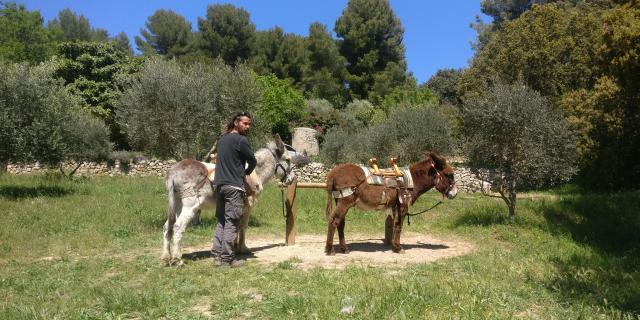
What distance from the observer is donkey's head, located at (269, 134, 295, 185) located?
947cm

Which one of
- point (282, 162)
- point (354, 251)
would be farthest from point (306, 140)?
point (354, 251)

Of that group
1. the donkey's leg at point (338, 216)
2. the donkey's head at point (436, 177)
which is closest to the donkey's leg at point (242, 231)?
the donkey's leg at point (338, 216)

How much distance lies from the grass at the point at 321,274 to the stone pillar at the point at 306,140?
70.1 feet

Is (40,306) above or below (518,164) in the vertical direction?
below

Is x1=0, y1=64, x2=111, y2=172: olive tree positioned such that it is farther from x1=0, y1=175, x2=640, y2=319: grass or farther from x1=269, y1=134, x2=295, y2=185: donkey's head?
x1=269, y1=134, x2=295, y2=185: donkey's head

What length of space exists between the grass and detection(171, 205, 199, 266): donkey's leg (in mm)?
305

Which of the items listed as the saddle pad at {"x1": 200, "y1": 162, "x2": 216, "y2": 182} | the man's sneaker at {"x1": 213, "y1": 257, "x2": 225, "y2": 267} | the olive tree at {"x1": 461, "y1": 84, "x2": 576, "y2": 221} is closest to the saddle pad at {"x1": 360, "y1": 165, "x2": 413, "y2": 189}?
the saddle pad at {"x1": 200, "y1": 162, "x2": 216, "y2": 182}

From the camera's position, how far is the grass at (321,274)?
562cm

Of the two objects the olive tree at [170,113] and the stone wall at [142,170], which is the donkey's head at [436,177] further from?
the stone wall at [142,170]

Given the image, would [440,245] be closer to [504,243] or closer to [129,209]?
[504,243]

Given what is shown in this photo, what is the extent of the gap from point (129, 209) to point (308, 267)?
29.0ft

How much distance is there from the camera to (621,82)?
14117 mm

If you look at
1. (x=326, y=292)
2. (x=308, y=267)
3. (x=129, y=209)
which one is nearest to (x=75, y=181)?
(x=129, y=209)

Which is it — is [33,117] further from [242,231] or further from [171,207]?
[242,231]
